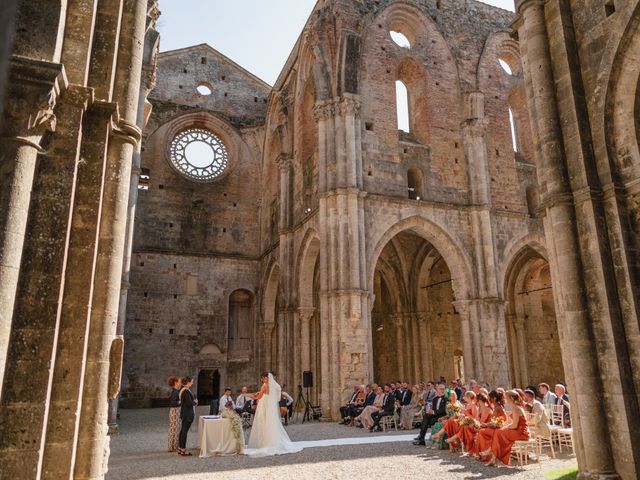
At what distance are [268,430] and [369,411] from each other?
347 centimetres

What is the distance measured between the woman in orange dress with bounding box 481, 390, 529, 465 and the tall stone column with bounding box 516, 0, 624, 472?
1.08 meters

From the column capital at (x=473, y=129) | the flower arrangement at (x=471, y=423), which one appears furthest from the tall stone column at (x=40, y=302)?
the column capital at (x=473, y=129)

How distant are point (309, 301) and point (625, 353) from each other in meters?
12.5

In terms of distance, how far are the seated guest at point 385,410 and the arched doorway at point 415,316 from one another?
798cm

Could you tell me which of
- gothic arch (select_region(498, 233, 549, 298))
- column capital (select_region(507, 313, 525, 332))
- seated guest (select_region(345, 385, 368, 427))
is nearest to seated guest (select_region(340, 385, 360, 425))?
seated guest (select_region(345, 385, 368, 427))

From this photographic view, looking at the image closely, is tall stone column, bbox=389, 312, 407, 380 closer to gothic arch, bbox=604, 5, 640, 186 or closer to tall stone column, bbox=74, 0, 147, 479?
gothic arch, bbox=604, 5, 640, 186

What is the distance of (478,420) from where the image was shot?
8.30 metres

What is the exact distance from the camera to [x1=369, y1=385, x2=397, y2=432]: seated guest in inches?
450

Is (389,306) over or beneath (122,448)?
over

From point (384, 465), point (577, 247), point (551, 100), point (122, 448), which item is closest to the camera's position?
point (577, 247)

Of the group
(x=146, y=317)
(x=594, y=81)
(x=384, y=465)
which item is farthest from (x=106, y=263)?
(x=146, y=317)

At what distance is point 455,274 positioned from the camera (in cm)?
1642

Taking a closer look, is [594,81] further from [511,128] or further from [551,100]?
[511,128]

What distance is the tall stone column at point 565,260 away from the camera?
5.95 metres
